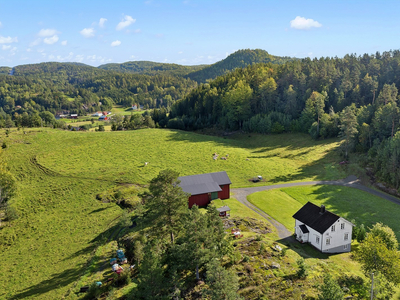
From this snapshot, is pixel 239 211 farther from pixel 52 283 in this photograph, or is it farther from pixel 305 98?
pixel 305 98

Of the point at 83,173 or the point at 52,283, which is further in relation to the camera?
the point at 83,173

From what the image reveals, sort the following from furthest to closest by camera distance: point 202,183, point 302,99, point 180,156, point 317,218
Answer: point 302,99 < point 180,156 < point 202,183 < point 317,218

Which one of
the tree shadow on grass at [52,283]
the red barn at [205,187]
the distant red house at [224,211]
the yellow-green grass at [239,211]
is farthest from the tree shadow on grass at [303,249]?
the tree shadow on grass at [52,283]

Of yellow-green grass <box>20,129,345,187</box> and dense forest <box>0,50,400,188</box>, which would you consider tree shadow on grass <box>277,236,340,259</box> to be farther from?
dense forest <box>0,50,400,188</box>

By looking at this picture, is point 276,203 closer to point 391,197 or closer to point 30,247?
point 391,197

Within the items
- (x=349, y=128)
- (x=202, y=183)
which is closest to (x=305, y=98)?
(x=349, y=128)

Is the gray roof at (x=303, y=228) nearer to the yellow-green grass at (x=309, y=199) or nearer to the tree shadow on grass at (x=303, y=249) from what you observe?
the tree shadow on grass at (x=303, y=249)
